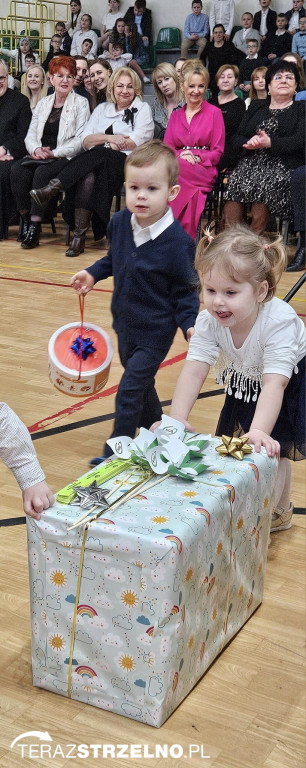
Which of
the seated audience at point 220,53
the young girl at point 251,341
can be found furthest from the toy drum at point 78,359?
the seated audience at point 220,53

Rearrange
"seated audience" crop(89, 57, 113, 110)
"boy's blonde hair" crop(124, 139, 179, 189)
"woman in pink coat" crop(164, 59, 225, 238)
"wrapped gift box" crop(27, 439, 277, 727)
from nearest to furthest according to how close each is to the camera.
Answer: "wrapped gift box" crop(27, 439, 277, 727) → "boy's blonde hair" crop(124, 139, 179, 189) → "woman in pink coat" crop(164, 59, 225, 238) → "seated audience" crop(89, 57, 113, 110)

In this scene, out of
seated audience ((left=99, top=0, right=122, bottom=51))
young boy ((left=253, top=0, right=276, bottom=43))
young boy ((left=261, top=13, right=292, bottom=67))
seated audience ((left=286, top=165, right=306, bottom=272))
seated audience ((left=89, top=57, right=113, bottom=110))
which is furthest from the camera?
seated audience ((left=99, top=0, right=122, bottom=51))

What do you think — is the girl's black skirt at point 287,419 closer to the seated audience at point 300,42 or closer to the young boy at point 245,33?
the seated audience at point 300,42

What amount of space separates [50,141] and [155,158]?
173 inches

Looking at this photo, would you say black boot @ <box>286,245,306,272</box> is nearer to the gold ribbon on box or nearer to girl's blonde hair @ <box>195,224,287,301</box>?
girl's blonde hair @ <box>195,224,287,301</box>

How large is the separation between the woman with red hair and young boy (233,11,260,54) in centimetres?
432

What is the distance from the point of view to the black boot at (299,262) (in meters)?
5.68

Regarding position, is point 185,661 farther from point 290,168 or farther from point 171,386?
point 290,168

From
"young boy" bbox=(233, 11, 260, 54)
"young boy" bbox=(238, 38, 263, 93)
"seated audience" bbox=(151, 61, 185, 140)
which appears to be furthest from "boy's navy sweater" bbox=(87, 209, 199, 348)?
"young boy" bbox=(233, 11, 260, 54)

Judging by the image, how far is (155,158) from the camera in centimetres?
243

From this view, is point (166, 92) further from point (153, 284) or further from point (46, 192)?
point (153, 284)

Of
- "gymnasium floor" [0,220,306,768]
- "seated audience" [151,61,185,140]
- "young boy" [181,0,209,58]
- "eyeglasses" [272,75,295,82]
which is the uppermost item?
"young boy" [181,0,209,58]

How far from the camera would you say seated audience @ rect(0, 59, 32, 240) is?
666 cm

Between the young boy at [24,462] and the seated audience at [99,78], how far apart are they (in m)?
5.80
